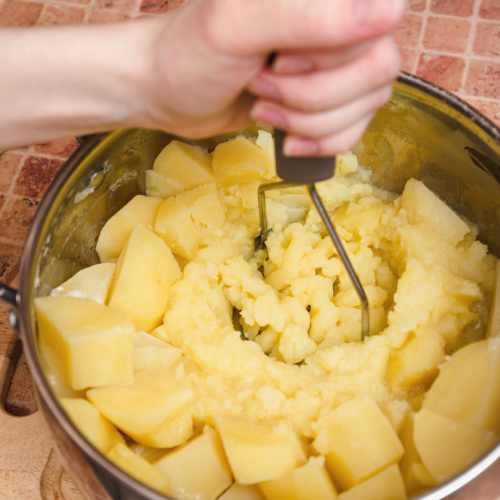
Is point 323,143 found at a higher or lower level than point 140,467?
higher

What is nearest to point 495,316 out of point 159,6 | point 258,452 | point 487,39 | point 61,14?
point 258,452

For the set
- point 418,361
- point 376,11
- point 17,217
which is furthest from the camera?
point 17,217

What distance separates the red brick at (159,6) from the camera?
1191mm

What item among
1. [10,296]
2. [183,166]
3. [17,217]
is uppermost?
[183,166]

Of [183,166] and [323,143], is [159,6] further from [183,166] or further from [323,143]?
[323,143]

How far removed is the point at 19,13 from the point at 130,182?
2.48ft

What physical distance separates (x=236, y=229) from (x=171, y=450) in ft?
1.33

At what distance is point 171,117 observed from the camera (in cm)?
58

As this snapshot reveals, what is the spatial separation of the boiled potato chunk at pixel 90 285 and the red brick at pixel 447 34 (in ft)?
3.05

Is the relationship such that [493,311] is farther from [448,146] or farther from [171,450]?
[171,450]

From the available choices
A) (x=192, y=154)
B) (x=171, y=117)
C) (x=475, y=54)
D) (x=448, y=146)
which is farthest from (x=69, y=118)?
(x=475, y=54)

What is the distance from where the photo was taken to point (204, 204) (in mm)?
812

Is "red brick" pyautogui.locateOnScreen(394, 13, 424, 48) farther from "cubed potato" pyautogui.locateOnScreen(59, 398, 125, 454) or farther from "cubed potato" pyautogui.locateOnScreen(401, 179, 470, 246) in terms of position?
"cubed potato" pyautogui.locateOnScreen(59, 398, 125, 454)

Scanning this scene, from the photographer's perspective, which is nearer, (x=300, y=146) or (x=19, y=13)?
(x=300, y=146)
